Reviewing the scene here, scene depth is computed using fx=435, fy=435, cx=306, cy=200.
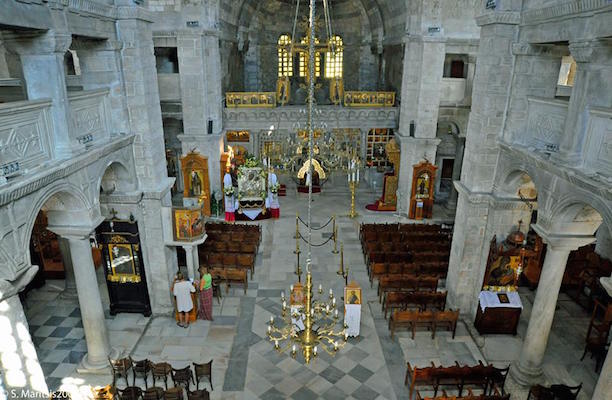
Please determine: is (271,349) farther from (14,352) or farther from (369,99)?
(369,99)

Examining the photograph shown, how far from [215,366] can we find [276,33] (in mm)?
21517

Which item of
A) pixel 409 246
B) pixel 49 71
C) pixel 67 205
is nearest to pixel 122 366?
pixel 67 205

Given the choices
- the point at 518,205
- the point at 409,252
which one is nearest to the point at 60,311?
the point at 409,252

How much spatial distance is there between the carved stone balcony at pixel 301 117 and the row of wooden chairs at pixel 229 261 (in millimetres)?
7757

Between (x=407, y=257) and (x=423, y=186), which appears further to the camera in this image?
(x=423, y=186)

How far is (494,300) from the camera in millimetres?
11336

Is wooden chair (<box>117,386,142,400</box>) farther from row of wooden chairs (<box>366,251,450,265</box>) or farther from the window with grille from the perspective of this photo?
the window with grille

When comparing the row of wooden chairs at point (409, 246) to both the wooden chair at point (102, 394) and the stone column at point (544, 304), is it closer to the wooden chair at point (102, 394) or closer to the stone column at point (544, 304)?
the stone column at point (544, 304)

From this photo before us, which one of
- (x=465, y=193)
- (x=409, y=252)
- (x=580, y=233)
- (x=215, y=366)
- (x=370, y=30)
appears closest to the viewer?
(x=580, y=233)

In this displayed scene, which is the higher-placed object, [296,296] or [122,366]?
[296,296]

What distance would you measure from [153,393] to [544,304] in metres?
8.37

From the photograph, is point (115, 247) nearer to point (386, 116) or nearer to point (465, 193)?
point (465, 193)

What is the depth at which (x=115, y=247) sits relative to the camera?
11336 millimetres

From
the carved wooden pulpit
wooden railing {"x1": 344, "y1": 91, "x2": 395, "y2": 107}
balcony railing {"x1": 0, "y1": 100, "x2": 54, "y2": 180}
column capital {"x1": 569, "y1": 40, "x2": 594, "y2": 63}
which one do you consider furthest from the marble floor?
wooden railing {"x1": 344, "y1": 91, "x2": 395, "y2": 107}
